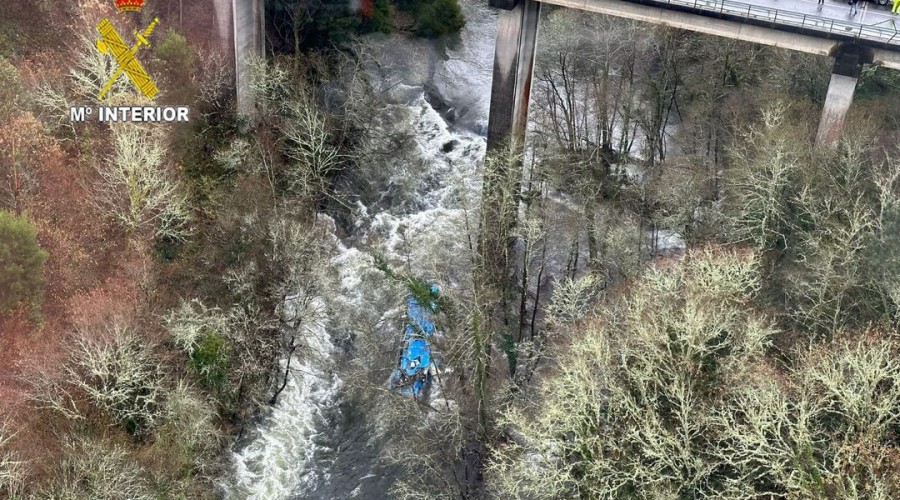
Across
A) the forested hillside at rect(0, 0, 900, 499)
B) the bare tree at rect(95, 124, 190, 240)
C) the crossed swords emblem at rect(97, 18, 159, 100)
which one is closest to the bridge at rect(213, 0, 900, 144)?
the forested hillside at rect(0, 0, 900, 499)

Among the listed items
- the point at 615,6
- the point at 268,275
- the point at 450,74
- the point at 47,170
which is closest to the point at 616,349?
the point at 268,275

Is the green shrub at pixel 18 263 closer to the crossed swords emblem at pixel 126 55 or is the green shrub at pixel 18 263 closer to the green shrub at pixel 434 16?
the crossed swords emblem at pixel 126 55

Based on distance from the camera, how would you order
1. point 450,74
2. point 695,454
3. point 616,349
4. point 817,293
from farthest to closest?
point 450,74 → point 817,293 → point 616,349 → point 695,454

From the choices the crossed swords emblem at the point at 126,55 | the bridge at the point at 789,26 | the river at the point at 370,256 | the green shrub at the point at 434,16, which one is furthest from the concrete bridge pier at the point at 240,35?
the bridge at the point at 789,26

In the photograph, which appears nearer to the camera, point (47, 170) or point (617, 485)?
point (617, 485)

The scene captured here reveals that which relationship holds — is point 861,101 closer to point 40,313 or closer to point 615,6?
point 615,6

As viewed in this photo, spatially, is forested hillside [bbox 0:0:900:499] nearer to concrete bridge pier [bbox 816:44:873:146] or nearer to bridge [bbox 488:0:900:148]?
concrete bridge pier [bbox 816:44:873:146]

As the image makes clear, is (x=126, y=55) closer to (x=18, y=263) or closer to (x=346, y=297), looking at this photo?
(x=18, y=263)
